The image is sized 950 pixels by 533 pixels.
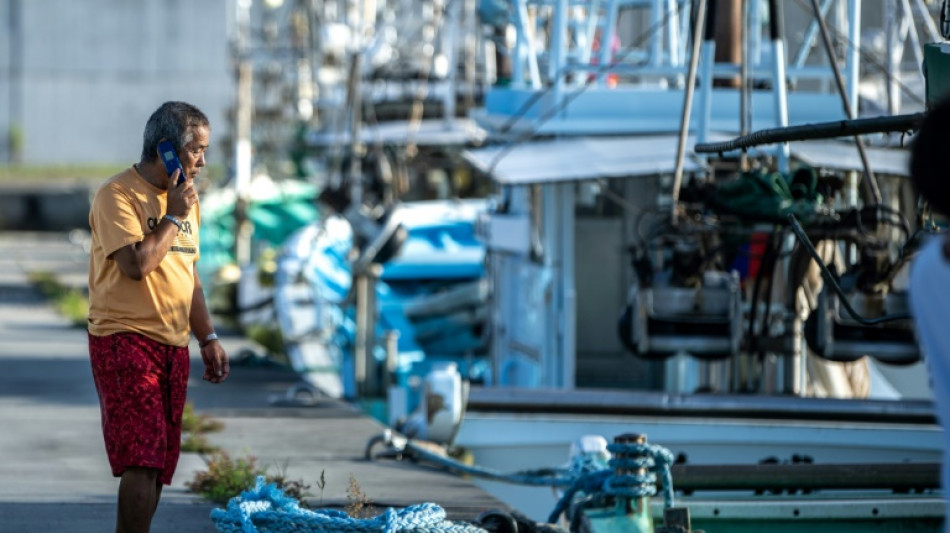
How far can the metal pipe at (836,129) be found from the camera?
571 cm

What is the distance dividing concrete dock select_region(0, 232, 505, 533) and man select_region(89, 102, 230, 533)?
58.1 inches

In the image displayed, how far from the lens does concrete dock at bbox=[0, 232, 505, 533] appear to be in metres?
7.33

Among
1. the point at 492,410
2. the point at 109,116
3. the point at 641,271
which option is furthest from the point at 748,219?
the point at 109,116

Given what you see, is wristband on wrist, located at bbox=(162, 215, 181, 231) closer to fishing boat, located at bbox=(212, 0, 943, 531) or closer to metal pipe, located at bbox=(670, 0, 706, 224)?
fishing boat, located at bbox=(212, 0, 943, 531)

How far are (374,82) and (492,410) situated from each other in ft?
41.1

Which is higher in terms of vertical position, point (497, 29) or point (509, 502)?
point (497, 29)

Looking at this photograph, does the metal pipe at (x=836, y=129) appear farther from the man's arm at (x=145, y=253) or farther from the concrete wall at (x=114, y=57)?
the concrete wall at (x=114, y=57)

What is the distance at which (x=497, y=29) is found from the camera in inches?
617

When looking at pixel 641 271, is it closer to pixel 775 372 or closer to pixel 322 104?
pixel 775 372

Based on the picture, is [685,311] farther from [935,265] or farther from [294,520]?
[935,265]

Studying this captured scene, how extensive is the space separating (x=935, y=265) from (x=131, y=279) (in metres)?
2.86

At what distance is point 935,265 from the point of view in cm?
327

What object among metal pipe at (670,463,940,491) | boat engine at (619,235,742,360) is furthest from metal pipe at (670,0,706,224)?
metal pipe at (670,463,940,491)

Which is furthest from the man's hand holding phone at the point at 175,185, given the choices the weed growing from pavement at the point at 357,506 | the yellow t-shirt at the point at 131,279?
the weed growing from pavement at the point at 357,506
